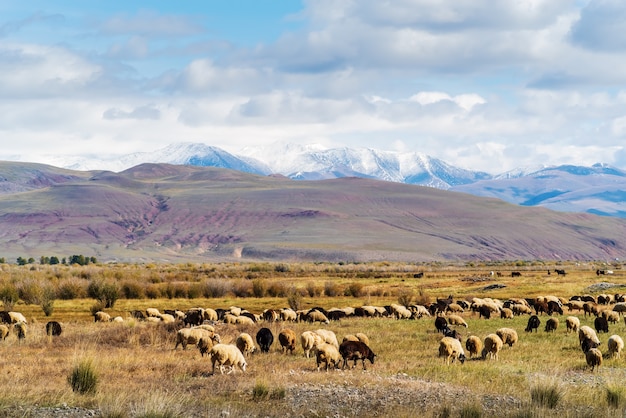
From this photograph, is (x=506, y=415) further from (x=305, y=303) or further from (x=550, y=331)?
(x=305, y=303)

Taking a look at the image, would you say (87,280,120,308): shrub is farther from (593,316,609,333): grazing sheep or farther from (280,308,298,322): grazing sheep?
(593,316,609,333): grazing sheep

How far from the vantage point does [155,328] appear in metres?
29.3

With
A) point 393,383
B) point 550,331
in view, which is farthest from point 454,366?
point 550,331

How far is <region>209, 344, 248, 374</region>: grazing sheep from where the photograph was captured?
2014 centimetres

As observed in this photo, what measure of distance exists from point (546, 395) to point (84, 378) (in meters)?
10.7

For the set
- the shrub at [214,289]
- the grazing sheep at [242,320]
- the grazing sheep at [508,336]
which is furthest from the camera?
the shrub at [214,289]

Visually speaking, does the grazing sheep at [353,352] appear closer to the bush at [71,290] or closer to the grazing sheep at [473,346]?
the grazing sheep at [473,346]

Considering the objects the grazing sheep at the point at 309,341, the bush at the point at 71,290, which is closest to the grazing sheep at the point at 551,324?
the grazing sheep at the point at 309,341

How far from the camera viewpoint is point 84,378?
1708cm

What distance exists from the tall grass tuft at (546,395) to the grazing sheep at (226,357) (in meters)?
8.39

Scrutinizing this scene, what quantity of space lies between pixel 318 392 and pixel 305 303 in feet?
117

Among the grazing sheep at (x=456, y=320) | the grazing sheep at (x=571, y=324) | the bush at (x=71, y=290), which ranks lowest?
the bush at (x=71, y=290)

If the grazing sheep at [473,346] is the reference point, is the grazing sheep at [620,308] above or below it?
below

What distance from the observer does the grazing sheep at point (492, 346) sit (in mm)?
23625
